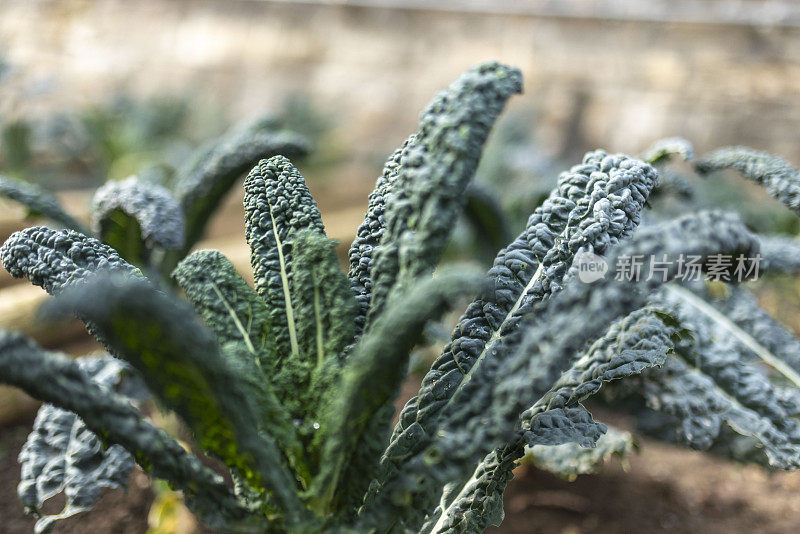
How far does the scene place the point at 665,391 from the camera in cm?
99

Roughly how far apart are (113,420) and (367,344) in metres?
0.25

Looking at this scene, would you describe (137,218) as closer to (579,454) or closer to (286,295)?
(286,295)

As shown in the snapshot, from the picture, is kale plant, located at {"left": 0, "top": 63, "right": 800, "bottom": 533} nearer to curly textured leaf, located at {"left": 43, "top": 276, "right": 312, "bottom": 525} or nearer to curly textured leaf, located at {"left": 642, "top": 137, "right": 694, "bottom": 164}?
curly textured leaf, located at {"left": 43, "top": 276, "right": 312, "bottom": 525}

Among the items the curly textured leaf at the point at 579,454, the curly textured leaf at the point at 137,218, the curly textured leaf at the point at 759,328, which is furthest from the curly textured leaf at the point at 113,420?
the curly textured leaf at the point at 759,328

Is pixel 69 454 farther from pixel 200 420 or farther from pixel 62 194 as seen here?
Answer: pixel 62 194

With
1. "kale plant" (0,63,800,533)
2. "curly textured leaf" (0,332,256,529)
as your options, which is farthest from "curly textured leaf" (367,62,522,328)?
"curly textured leaf" (0,332,256,529)

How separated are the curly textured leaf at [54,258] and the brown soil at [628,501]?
0.68 m

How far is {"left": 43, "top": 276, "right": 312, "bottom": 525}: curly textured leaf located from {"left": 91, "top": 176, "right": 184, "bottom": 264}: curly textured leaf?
338 mm

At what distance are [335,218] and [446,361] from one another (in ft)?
7.96

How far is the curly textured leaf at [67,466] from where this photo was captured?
2.72 ft

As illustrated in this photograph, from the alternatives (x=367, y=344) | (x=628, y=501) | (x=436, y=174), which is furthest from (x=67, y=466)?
(x=628, y=501)

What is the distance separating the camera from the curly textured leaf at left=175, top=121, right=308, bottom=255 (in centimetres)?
116

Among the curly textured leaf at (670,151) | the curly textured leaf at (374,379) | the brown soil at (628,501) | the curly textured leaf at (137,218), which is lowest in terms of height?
the brown soil at (628,501)

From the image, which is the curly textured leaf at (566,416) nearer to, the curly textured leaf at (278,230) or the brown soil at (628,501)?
the curly textured leaf at (278,230)
